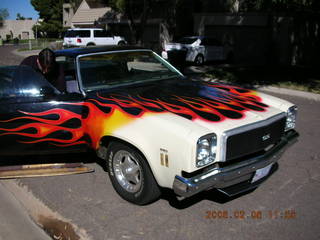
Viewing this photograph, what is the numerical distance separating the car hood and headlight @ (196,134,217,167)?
13cm

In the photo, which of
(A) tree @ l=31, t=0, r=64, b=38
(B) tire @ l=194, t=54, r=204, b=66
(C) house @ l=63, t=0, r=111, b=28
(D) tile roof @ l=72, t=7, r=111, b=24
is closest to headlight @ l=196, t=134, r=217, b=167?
(B) tire @ l=194, t=54, r=204, b=66

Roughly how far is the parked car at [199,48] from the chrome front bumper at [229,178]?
13.7 metres

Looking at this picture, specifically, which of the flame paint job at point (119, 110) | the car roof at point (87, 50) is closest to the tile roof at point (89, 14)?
the car roof at point (87, 50)

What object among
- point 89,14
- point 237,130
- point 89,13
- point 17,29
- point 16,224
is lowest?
point 16,224

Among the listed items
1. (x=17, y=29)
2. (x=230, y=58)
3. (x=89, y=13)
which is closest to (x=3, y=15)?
(x=17, y=29)

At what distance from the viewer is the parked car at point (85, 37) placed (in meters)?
25.6

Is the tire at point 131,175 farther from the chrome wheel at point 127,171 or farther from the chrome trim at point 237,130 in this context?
Answer: the chrome trim at point 237,130

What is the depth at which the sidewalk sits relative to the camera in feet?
10.3

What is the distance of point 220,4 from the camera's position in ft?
75.4

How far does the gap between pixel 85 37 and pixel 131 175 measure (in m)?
24.2

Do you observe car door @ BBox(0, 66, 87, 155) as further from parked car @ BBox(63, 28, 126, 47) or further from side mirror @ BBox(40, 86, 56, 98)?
parked car @ BBox(63, 28, 126, 47)

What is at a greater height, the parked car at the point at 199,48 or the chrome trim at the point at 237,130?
the parked car at the point at 199,48

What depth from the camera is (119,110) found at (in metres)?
3.49

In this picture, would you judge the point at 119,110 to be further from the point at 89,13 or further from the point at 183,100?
the point at 89,13
